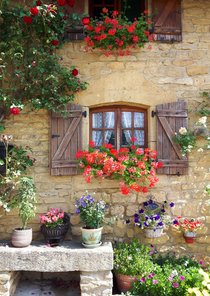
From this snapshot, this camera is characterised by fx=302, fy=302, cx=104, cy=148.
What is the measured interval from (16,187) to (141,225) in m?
1.88

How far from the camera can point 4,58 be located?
434 cm

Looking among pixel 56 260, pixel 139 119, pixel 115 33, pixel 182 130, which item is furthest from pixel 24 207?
pixel 115 33

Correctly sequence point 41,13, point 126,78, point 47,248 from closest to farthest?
point 47,248 < point 41,13 < point 126,78

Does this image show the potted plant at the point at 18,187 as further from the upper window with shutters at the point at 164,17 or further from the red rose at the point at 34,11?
the upper window with shutters at the point at 164,17

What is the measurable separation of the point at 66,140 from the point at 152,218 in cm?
167

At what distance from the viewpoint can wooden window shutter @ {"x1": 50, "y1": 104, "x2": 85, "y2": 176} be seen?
4.40 meters

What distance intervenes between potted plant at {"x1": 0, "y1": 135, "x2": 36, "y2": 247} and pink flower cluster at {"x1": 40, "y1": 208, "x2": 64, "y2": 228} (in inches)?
6.4

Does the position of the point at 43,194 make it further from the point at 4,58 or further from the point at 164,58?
the point at 164,58

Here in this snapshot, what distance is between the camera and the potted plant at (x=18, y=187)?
395cm

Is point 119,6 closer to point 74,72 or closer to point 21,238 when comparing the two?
point 74,72

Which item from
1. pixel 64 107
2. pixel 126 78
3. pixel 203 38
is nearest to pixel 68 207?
pixel 64 107

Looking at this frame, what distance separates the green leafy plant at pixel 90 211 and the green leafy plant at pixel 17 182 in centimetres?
63

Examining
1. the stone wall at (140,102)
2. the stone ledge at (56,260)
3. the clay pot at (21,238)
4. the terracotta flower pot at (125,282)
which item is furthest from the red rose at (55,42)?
the terracotta flower pot at (125,282)

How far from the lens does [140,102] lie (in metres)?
4.57
